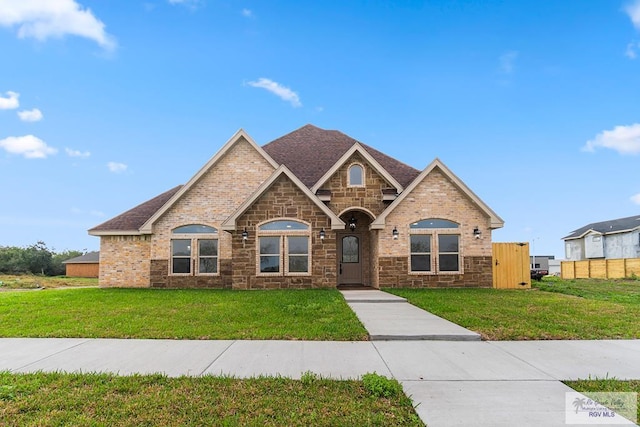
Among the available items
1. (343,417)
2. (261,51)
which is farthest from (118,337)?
(261,51)

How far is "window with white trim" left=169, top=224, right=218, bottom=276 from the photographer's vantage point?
18.2m

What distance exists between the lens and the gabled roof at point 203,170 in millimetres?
18125

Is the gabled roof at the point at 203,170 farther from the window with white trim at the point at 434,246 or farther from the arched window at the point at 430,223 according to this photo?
the window with white trim at the point at 434,246

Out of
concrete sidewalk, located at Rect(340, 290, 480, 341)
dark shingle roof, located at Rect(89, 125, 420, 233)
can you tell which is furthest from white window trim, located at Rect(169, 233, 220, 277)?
concrete sidewalk, located at Rect(340, 290, 480, 341)

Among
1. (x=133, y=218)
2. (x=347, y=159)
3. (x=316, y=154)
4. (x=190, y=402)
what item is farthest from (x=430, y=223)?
(x=133, y=218)

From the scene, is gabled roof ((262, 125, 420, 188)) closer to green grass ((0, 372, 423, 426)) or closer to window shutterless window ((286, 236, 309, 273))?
window shutterless window ((286, 236, 309, 273))

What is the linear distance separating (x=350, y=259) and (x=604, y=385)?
15.6 metres

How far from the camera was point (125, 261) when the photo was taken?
19031 mm

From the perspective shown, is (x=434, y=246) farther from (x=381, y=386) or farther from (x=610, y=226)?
(x=610, y=226)

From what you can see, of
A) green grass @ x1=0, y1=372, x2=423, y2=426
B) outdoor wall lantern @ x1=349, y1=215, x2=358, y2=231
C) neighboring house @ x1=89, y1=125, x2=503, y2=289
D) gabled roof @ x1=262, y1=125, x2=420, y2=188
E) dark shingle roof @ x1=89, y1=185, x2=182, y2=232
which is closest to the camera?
green grass @ x1=0, y1=372, x2=423, y2=426

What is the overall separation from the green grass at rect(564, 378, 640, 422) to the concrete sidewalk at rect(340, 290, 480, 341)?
2444mm

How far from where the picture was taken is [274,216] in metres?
16.7

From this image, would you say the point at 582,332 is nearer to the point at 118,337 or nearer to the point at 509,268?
the point at 118,337

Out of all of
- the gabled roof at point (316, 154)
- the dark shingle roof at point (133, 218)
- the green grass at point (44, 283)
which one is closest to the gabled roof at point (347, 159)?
the gabled roof at point (316, 154)
